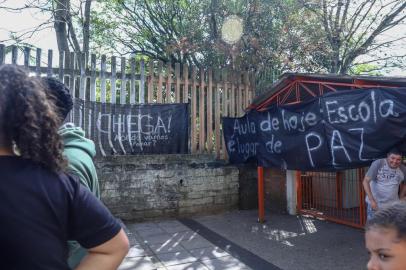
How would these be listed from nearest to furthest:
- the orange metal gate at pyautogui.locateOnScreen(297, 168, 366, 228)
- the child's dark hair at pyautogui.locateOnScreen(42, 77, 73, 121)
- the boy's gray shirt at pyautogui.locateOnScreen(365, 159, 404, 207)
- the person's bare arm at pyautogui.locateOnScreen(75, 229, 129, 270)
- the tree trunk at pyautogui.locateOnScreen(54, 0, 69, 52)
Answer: the person's bare arm at pyautogui.locateOnScreen(75, 229, 129, 270) → the child's dark hair at pyautogui.locateOnScreen(42, 77, 73, 121) → the boy's gray shirt at pyautogui.locateOnScreen(365, 159, 404, 207) → the orange metal gate at pyautogui.locateOnScreen(297, 168, 366, 228) → the tree trunk at pyautogui.locateOnScreen(54, 0, 69, 52)

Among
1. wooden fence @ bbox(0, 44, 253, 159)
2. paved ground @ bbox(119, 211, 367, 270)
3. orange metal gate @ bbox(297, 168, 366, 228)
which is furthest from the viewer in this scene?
orange metal gate @ bbox(297, 168, 366, 228)

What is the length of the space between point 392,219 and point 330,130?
4320 mm

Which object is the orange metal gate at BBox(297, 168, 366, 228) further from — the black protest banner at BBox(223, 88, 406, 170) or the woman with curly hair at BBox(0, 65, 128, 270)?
the woman with curly hair at BBox(0, 65, 128, 270)

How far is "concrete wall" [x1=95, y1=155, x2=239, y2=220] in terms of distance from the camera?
7281 millimetres

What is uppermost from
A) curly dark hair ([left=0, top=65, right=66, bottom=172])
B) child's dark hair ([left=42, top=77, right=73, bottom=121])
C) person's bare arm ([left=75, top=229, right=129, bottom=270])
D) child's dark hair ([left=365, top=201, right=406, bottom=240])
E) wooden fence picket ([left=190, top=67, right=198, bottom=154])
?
wooden fence picket ([left=190, top=67, right=198, bottom=154])

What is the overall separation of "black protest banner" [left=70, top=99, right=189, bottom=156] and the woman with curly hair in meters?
6.11

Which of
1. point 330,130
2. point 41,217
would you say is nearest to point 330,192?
point 330,130

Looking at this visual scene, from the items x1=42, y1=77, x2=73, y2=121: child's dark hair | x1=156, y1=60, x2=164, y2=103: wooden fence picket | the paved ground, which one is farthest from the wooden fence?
x1=42, y1=77, x2=73, y2=121: child's dark hair

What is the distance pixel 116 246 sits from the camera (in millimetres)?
1333

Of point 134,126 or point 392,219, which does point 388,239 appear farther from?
point 134,126

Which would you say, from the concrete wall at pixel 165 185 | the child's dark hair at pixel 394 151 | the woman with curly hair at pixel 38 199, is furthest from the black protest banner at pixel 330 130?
the woman with curly hair at pixel 38 199

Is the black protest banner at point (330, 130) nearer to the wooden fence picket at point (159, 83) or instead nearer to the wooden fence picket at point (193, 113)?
the wooden fence picket at point (193, 113)

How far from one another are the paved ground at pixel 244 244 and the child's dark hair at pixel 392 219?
3764mm

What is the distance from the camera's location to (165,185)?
7.68 metres
